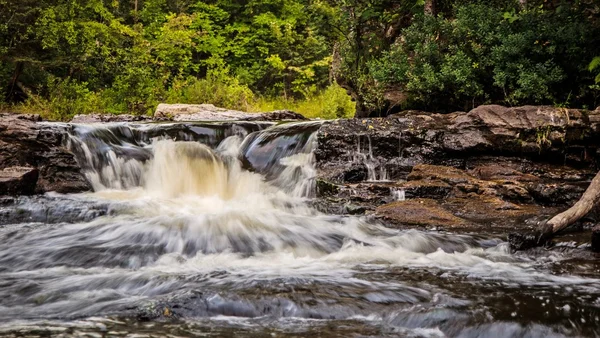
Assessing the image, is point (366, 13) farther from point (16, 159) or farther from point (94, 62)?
point (94, 62)

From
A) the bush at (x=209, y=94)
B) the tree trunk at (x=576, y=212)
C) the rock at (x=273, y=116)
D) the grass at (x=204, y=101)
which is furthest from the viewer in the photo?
the bush at (x=209, y=94)

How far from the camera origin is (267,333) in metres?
3.34

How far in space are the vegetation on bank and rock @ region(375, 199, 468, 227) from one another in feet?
12.7

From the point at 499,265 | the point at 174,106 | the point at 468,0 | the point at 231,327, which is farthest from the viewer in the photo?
the point at 174,106

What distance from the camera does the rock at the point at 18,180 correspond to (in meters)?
8.29

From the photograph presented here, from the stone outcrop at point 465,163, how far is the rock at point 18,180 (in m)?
5.09

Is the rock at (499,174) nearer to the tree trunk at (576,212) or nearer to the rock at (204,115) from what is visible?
the tree trunk at (576,212)

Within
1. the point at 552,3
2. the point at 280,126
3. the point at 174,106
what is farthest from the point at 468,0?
the point at 174,106

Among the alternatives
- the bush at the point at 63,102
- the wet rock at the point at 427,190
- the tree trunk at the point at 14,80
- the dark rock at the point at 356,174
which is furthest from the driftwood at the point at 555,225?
the tree trunk at the point at 14,80

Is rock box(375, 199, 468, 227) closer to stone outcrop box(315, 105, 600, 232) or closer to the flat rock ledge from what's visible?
stone outcrop box(315, 105, 600, 232)

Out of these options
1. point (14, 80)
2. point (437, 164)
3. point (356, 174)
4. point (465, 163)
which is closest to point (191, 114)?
point (14, 80)

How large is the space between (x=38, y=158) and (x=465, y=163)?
814 centimetres

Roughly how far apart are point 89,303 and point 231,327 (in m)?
1.41

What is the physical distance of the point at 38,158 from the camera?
30.9 ft
